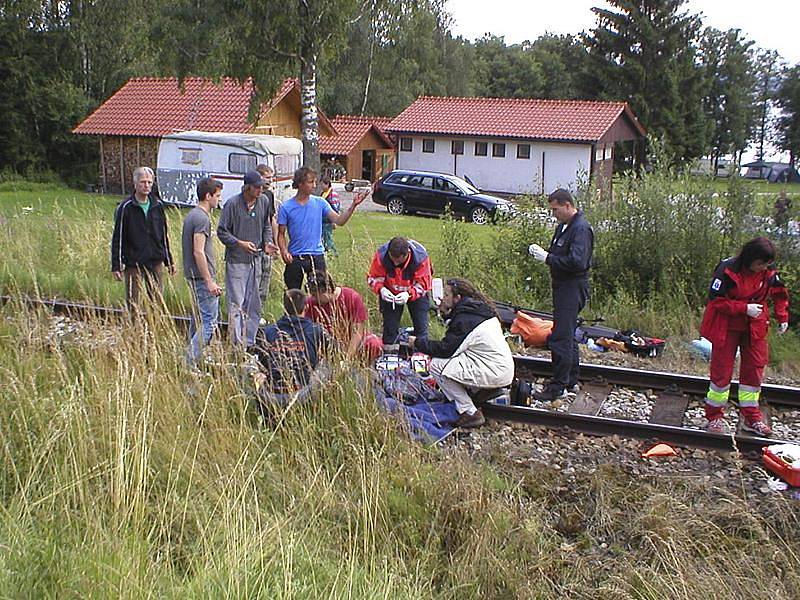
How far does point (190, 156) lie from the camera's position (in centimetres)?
2767

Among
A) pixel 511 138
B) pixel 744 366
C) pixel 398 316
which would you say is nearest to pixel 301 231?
pixel 398 316

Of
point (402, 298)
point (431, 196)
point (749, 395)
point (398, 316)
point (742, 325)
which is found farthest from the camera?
point (431, 196)

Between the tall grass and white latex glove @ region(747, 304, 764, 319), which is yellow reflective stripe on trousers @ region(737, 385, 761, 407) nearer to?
white latex glove @ region(747, 304, 764, 319)

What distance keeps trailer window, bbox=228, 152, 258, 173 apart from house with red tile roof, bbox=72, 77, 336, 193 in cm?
755

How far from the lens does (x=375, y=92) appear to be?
173 ft

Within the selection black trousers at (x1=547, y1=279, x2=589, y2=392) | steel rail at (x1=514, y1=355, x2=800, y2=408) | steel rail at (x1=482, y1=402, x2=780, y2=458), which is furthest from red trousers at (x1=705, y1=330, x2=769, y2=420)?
black trousers at (x1=547, y1=279, x2=589, y2=392)

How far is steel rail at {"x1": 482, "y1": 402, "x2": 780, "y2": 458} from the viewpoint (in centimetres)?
657

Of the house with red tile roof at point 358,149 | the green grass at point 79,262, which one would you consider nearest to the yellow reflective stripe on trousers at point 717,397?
the green grass at point 79,262

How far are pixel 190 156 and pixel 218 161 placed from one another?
1.02 meters

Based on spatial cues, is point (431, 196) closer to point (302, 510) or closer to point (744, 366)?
point (744, 366)

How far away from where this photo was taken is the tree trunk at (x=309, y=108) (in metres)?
26.0

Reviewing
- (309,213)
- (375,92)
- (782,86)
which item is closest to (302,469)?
(309,213)

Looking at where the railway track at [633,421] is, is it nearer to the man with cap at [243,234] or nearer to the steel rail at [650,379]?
the steel rail at [650,379]

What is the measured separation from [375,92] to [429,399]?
47.3m
